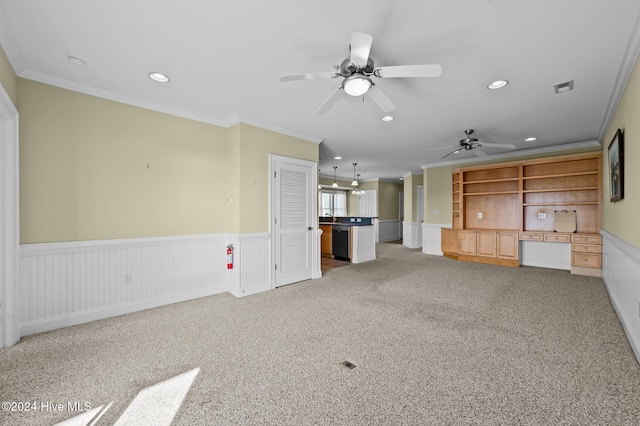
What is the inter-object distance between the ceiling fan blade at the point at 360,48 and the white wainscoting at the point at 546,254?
6106 mm

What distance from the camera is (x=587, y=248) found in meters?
4.95

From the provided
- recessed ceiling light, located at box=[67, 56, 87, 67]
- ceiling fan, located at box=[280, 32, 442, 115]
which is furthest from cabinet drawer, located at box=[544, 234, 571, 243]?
recessed ceiling light, located at box=[67, 56, 87, 67]

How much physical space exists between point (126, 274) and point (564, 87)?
5504 millimetres

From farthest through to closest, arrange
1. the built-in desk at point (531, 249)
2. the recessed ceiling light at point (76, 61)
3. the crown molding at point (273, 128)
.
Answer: the built-in desk at point (531, 249) < the crown molding at point (273, 128) < the recessed ceiling light at point (76, 61)

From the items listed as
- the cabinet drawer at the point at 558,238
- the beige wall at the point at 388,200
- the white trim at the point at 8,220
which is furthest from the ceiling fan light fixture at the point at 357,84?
the beige wall at the point at 388,200

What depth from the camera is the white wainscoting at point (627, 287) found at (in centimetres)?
230

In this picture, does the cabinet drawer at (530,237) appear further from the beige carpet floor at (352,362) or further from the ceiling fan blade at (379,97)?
the ceiling fan blade at (379,97)

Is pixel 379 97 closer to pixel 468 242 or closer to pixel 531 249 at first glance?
pixel 468 242

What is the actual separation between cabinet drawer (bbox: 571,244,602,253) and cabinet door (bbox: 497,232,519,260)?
0.91 m

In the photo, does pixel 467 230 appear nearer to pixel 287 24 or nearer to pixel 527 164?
pixel 527 164

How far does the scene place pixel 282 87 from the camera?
2992 millimetres

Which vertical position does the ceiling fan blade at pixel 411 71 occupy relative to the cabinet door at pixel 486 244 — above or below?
above

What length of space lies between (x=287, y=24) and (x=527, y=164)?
6.20 meters

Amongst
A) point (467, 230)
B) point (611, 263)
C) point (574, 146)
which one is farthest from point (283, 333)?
point (574, 146)
